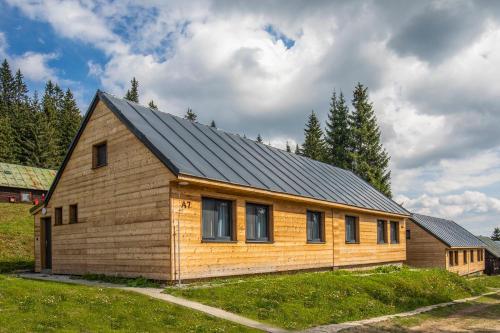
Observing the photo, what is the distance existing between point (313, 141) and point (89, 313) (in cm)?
5087

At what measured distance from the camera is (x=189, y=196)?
15.2m

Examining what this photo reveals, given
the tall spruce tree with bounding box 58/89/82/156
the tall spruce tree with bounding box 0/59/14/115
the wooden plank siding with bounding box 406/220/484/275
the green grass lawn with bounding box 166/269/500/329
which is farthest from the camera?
the tall spruce tree with bounding box 0/59/14/115

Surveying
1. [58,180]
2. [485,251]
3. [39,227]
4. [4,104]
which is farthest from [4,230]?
[4,104]

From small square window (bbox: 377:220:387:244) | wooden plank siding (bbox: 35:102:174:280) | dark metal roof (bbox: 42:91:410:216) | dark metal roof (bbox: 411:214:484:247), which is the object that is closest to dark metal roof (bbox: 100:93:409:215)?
dark metal roof (bbox: 42:91:410:216)

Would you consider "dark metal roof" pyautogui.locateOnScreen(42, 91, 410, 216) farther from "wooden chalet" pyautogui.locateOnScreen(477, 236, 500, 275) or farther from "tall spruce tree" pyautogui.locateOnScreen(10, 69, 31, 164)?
"tall spruce tree" pyautogui.locateOnScreen(10, 69, 31, 164)

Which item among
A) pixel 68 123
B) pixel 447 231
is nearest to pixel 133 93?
pixel 68 123

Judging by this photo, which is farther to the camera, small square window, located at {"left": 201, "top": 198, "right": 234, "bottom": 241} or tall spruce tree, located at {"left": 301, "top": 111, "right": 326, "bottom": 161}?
tall spruce tree, located at {"left": 301, "top": 111, "right": 326, "bottom": 161}

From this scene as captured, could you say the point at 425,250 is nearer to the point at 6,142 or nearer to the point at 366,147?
the point at 366,147

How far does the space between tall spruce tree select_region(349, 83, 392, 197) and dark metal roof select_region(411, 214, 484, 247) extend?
8080 millimetres

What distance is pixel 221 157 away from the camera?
18.3 meters

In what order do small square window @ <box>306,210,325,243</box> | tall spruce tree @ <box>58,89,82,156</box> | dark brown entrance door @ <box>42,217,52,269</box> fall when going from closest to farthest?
small square window @ <box>306,210,325,243</box> → dark brown entrance door @ <box>42,217,52,269</box> → tall spruce tree @ <box>58,89,82,156</box>

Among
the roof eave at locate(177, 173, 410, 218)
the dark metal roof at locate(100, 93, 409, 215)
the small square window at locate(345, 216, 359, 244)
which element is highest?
the dark metal roof at locate(100, 93, 409, 215)

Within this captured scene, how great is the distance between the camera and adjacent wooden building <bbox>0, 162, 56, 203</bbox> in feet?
137

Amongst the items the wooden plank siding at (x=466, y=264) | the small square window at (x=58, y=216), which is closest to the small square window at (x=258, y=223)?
the small square window at (x=58, y=216)
